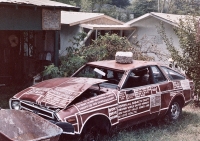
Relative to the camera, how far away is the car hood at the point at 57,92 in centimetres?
534

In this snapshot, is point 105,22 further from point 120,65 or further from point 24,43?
point 120,65

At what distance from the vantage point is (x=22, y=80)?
1198cm

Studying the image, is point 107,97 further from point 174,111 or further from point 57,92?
point 174,111

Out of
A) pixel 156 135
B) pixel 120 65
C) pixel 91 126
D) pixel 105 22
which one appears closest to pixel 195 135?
pixel 156 135

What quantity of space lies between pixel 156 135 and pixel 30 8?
499 cm

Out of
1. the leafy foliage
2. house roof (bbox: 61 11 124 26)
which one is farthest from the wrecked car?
house roof (bbox: 61 11 124 26)

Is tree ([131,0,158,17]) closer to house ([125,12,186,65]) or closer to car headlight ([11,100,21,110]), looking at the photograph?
house ([125,12,186,65])

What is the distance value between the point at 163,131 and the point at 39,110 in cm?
304

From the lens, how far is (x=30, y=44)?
12.6m

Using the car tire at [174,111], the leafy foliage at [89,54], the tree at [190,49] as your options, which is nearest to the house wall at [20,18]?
the leafy foliage at [89,54]

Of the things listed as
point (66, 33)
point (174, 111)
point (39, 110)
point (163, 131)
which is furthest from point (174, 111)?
point (66, 33)

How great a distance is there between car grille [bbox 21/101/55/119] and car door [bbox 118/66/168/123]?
4.86ft

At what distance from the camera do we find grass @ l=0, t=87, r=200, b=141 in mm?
6309

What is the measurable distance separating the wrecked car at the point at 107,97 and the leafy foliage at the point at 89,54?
2374 millimetres
